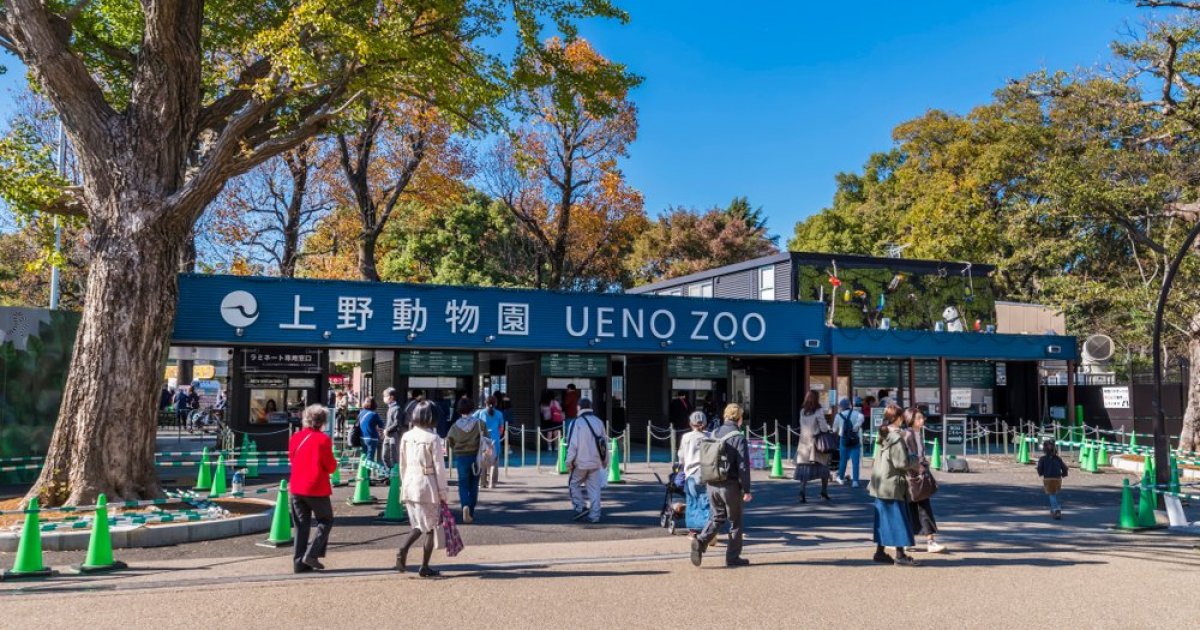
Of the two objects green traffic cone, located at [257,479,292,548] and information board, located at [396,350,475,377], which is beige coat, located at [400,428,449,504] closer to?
green traffic cone, located at [257,479,292,548]

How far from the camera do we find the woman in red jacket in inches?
330

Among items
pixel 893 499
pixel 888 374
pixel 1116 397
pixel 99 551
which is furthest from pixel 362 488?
pixel 1116 397

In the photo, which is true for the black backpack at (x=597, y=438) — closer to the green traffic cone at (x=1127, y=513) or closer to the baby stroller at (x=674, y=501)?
the baby stroller at (x=674, y=501)

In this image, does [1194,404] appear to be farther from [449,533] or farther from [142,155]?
[142,155]

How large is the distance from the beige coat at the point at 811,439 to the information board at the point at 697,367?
34.9ft

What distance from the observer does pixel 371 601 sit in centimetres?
744

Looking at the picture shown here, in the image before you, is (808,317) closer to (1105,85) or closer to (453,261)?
(1105,85)

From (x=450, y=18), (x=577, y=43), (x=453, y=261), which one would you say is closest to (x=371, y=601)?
(x=450, y=18)

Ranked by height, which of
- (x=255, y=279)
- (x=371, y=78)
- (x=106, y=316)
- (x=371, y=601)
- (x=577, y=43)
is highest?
(x=577, y=43)

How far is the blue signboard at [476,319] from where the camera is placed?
1911 centimetres

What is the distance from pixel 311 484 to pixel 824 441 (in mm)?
8103

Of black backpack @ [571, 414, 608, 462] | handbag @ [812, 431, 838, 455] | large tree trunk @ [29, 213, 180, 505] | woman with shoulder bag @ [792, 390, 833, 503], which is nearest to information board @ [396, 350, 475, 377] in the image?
large tree trunk @ [29, 213, 180, 505]

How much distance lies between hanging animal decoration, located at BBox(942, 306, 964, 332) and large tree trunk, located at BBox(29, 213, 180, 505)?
78.0 ft

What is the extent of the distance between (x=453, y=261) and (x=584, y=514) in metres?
30.1
